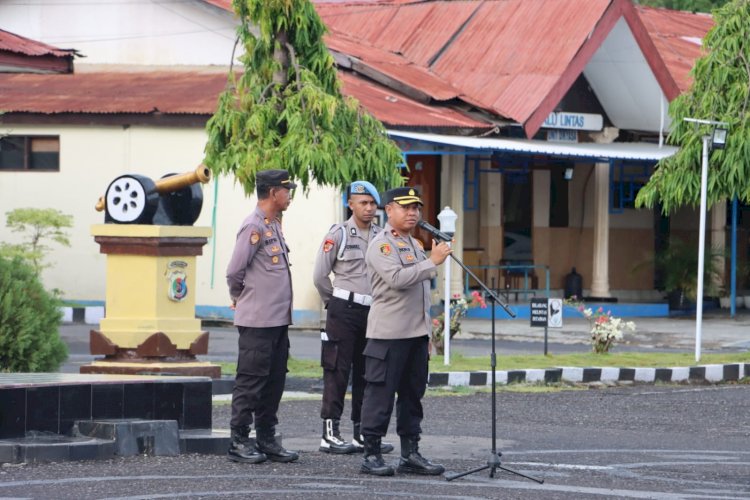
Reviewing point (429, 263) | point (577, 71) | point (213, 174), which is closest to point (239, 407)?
point (429, 263)

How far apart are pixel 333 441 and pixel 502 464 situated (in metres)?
1.27

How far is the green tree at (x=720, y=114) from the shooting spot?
21.0 metres

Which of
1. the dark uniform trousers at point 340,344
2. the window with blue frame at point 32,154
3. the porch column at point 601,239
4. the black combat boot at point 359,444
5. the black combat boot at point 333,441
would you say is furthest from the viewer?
the porch column at point 601,239

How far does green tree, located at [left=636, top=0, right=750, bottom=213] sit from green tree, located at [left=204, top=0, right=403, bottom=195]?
501 centimetres

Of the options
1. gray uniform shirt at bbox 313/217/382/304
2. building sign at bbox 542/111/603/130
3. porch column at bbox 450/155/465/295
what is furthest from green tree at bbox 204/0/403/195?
building sign at bbox 542/111/603/130

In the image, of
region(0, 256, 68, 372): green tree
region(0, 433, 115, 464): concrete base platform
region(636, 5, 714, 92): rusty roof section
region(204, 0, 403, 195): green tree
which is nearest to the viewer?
region(0, 433, 115, 464): concrete base platform

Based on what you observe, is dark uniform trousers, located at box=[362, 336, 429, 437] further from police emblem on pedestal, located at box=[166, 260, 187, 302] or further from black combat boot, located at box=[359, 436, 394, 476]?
police emblem on pedestal, located at box=[166, 260, 187, 302]

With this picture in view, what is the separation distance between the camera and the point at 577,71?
87.9 feet

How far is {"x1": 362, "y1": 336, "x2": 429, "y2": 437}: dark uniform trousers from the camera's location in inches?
394

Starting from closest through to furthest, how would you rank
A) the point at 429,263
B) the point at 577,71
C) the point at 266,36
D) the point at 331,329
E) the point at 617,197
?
the point at 429,263
the point at 331,329
the point at 266,36
the point at 577,71
the point at 617,197

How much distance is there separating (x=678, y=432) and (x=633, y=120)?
16.9 m

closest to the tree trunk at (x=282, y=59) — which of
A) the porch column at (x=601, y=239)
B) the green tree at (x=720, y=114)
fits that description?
the green tree at (x=720, y=114)

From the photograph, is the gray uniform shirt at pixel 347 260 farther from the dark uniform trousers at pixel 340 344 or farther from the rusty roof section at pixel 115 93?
the rusty roof section at pixel 115 93

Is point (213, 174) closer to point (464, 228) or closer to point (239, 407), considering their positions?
point (239, 407)
